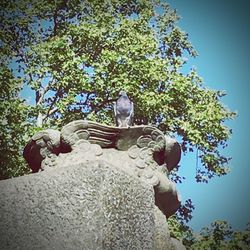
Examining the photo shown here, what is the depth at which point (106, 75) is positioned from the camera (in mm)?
12273

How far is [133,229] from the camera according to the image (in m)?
2.70

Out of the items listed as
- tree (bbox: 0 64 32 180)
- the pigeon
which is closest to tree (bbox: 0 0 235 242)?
tree (bbox: 0 64 32 180)

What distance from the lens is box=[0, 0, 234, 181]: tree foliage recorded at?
12.1m

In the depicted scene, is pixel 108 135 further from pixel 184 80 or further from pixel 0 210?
pixel 184 80

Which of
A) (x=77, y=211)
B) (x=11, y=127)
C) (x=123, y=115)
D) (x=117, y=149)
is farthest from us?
(x=11, y=127)

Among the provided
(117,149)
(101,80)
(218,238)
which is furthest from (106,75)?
(117,149)

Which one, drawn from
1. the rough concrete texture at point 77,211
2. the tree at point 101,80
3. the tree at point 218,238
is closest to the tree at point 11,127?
the tree at point 101,80

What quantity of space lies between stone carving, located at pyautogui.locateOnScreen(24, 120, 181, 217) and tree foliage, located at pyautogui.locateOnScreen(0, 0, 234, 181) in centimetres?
768

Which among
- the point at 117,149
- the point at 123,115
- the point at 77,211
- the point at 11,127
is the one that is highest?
the point at 11,127

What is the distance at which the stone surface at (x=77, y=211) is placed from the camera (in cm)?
251

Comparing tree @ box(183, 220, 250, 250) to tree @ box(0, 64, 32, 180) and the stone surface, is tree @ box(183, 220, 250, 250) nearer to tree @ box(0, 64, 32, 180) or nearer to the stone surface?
tree @ box(0, 64, 32, 180)

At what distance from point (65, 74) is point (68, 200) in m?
9.89

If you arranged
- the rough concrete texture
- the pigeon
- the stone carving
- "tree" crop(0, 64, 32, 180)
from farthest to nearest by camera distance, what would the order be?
"tree" crop(0, 64, 32, 180) < the pigeon < the stone carving < the rough concrete texture

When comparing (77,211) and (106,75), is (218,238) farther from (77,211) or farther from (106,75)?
(77,211)
